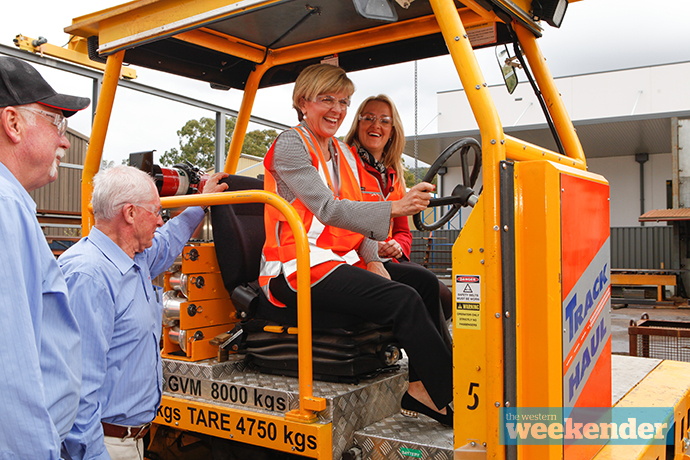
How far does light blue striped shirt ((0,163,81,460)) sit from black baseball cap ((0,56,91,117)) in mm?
173

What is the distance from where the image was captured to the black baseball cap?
46.6 inches

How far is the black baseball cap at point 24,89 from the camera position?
3.89 feet

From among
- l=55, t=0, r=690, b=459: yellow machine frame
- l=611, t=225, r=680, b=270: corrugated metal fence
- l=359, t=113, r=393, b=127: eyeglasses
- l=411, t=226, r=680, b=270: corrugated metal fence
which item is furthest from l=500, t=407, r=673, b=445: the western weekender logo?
l=611, t=225, r=680, b=270: corrugated metal fence

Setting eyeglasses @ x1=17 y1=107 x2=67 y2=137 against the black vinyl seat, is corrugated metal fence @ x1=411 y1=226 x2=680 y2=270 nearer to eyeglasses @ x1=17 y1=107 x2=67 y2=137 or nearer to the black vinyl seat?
the black vinyl seat

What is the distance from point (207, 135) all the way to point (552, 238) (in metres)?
27.5

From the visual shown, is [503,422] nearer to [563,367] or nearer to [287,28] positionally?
[563,367]

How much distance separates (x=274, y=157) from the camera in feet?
8.29

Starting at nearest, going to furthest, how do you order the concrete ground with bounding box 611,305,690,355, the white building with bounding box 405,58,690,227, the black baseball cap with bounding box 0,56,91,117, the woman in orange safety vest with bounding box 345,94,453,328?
the black baseball cap with bounding box 0,56,91,117 → the woman in orange safety vest with bounding box 345,94,453,328 → the concrete ground with bounding box 611,305,690,355 → the white building with bounding box 405,58,690,227

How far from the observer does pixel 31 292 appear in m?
1.08

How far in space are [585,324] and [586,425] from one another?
0.37 m

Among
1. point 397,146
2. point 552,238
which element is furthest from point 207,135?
point 552,238

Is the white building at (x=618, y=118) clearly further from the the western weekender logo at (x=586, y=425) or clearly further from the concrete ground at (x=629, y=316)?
the the western weekender logo at (x=586, y=425)

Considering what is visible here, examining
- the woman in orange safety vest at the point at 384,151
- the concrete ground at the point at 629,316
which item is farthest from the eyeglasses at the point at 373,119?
the concrete ground at the point at 629,316

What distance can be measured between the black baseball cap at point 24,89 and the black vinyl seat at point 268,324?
1453 millimetres
